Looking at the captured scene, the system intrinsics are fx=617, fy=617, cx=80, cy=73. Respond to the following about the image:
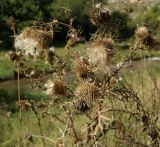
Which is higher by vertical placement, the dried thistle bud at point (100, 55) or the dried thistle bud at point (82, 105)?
the dried thistle bud at point (100, 55)

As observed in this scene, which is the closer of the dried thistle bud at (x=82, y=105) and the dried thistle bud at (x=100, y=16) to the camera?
the dried thistle bud at (x=82, y=105)

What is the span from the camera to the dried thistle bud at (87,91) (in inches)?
100

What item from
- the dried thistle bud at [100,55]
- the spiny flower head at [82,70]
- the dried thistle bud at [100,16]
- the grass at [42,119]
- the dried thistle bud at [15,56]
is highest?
the dried thistle bud at [100,16]

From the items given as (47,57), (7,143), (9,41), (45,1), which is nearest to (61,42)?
(9,41)

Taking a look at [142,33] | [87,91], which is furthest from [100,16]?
[87,91]

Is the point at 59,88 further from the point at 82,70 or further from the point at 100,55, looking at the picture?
the point at 100,55

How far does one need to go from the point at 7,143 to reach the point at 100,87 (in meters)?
5.57

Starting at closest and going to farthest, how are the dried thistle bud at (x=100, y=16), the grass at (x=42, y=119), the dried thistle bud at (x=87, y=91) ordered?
the dried thistle bud at (x=87, y=91), the dried thistle bud at (x=100, y=16), the grass at (x=42, y=119)

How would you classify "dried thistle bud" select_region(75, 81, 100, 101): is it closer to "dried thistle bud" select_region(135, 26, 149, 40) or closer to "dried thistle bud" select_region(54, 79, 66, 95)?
"dried thistle bud" select_region(54, 79, 66, 95)

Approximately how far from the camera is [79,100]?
2.56 m

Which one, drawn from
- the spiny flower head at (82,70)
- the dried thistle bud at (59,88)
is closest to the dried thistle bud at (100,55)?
the spiny flower head at (82,70)

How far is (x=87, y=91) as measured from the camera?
255cm

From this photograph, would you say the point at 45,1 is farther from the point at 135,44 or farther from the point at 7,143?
the point at 135,44

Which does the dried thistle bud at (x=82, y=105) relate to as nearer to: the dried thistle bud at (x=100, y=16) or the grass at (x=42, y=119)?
the grass at (x=42, y=119)
